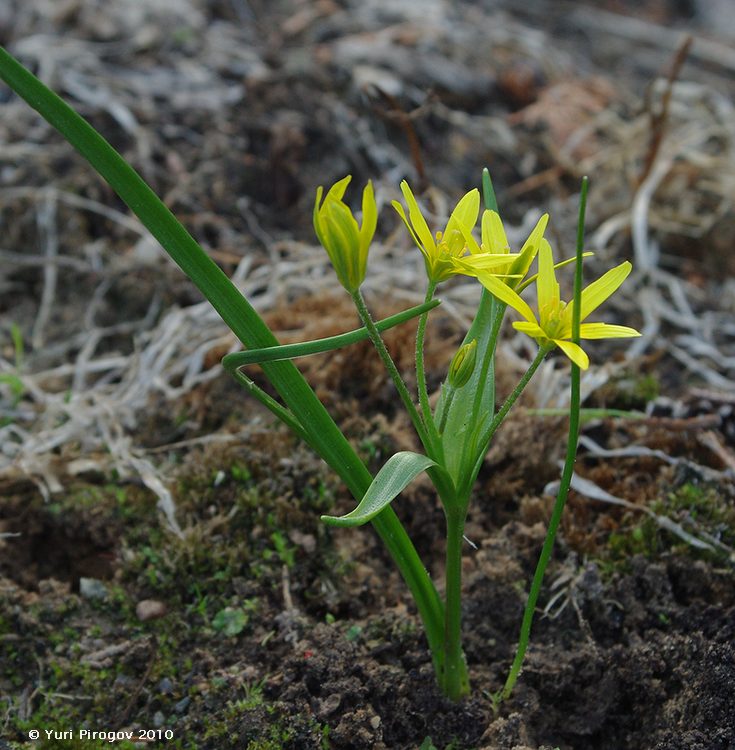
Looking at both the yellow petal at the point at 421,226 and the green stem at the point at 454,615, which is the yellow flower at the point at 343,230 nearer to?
the yellow petal at the point at 421,226

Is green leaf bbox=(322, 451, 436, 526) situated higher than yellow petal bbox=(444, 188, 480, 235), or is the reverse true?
yellow petal bbox=(444, 188, 480, 235)

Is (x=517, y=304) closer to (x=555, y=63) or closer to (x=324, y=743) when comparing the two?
(x=324, y=743)

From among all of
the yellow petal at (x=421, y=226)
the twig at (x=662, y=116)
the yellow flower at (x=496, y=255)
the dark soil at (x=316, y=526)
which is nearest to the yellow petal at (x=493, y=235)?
the yellow flower at (x=496, y=255)

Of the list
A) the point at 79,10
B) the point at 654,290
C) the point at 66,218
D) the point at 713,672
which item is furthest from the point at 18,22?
the point at 713,672

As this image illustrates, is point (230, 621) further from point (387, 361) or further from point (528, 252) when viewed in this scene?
point (528, 252)

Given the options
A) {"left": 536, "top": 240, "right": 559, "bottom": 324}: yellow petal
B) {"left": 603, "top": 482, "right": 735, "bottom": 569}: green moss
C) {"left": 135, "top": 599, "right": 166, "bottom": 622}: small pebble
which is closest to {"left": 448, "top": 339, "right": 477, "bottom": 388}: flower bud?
{"left": 536, "top": 240, "right": 559, "bottom": 324}: yellow petal

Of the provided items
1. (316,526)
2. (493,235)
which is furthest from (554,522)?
(316,526)

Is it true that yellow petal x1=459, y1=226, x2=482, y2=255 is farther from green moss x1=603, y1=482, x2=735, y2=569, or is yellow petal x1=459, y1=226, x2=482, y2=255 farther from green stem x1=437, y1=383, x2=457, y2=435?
green moss x1=603, y1=482, x2=735, y2=569
